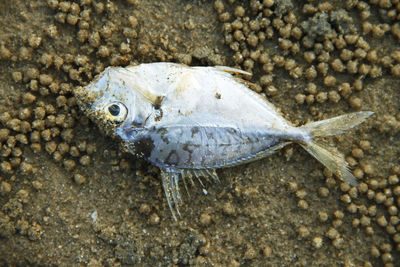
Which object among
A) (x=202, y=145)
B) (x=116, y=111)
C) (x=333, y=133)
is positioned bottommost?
(x=202, y=145)

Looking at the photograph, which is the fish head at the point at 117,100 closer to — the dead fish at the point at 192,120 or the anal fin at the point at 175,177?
the dead fish at the point at 192,120

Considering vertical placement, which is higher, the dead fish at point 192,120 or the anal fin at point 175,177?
the dead fish at point 192,120

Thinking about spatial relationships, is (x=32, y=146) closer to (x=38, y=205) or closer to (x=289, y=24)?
(x=38, y=205)

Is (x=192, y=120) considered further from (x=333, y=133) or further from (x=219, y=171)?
(x=333, y=133)

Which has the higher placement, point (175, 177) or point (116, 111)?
point (116, 111)

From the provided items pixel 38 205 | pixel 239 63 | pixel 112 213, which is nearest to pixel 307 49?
pixel 239 63

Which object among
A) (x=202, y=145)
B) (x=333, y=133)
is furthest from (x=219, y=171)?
(x=333, y=133)

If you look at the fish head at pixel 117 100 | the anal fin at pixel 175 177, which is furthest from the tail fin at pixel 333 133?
the fish head at pixel 117 100
